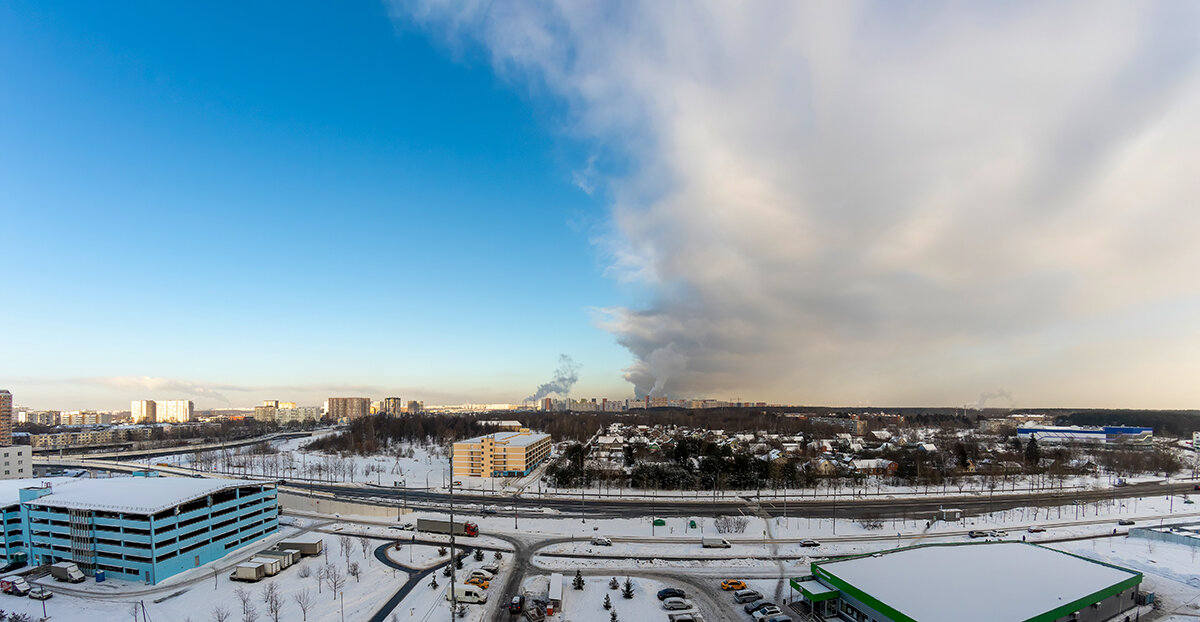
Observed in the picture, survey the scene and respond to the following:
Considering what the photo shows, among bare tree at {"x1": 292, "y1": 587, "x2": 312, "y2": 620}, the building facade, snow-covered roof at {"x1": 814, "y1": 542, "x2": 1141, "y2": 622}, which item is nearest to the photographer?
snow-covered roof at {"x1": 814, "y1": 542, "x2": 1141, "y2": 622}

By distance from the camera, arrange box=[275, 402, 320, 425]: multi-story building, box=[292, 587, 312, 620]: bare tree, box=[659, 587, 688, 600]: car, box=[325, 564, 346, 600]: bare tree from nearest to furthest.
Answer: box=[292, 587, 312, 620]: bare tree < box=[659, 587, 688, 600]: car < box=[325, 564, 346, 600]: bare tree < box=[275, 402, 320, 425]: multi-story building

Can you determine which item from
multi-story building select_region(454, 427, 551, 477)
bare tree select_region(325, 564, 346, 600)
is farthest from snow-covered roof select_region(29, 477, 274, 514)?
multi-story building select_region(454, 427, 551, 477)

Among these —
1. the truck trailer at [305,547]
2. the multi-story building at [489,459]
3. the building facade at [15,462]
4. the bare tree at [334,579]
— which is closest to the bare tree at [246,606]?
the bare tree at [334,579]

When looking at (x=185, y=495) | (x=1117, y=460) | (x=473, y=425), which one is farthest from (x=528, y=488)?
(x=1117, y=460)

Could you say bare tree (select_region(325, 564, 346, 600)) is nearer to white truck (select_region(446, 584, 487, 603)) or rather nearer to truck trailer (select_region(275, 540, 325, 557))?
truck trailer (select_region(275, 540, 325, 557))

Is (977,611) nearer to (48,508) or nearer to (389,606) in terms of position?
(389,606)

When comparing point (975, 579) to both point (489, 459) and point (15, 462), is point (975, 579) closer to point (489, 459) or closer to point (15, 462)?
point (489, 459)

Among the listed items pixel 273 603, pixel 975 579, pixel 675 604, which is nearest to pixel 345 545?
pixel 273 603

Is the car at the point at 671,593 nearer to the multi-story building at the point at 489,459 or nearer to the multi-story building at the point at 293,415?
the multi-story building at the point at 489,459
